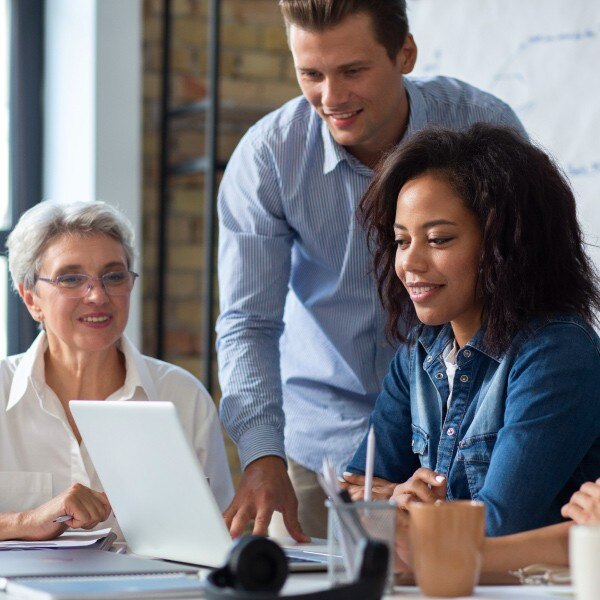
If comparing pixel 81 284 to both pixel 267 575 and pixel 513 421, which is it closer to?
pixel 513 421

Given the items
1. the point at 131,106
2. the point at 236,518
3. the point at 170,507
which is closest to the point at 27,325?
the point at 131,106

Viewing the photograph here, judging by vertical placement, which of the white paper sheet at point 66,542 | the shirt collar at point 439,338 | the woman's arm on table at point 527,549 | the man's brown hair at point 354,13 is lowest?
the white paper sheet at point 66,542

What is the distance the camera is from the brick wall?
3.87m

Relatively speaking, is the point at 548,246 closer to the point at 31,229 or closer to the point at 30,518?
the point at 30,518

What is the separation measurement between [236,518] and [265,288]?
667 mm

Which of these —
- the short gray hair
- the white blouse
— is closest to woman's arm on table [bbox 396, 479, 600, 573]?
the white blouse

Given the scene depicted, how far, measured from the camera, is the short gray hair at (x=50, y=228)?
2432 millimetres

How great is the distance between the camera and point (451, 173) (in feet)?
6.10

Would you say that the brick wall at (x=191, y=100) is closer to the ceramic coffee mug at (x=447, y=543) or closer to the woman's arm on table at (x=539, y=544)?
the woman's arm on table at (x=539, y=544)

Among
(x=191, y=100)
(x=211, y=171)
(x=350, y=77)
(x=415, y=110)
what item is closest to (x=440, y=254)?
(x=350, y=77)

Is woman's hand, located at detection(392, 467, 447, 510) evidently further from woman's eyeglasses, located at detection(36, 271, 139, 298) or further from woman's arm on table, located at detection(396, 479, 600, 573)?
woman's eyeglasses, located at detection(36, 271, 139, 298)

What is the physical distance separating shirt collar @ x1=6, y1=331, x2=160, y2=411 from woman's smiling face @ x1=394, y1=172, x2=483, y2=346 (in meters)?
0.77

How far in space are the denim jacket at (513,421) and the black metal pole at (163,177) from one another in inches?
75.4

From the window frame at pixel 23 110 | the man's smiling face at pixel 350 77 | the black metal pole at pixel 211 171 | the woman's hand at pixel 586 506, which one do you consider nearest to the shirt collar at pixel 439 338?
the woman's hand at pixel 586 506
